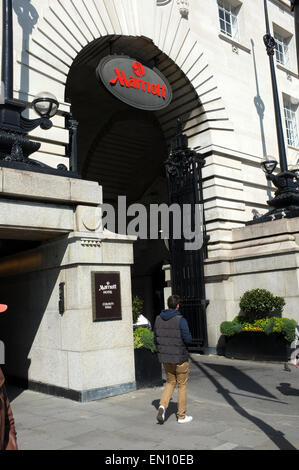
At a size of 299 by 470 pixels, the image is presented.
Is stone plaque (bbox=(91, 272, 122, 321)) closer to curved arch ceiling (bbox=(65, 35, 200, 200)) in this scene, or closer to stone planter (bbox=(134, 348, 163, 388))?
stone planter (bbox=(134, 348, 163, 388))

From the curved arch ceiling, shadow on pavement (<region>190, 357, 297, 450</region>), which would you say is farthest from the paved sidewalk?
the curved arch ceiling

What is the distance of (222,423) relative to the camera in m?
7.08

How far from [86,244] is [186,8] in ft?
42.4

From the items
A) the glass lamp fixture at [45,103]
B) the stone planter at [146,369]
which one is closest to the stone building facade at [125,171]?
the stone planter at [146,369]

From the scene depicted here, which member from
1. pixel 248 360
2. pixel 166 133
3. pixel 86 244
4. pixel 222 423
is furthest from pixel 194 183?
pixel 222 423

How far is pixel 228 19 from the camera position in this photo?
2150 centimetres

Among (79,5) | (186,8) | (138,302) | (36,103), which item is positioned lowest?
(138,302)

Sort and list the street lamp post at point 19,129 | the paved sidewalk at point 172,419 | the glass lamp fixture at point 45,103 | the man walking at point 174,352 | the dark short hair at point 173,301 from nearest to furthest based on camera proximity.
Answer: the paved sidewalk at point 172,419
the man walking at point 174,352
the dark short hair at point 173,301
the street lamp post at point 19,129
the glass lamp fixture at point 45,103

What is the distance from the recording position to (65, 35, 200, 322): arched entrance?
76.9ft

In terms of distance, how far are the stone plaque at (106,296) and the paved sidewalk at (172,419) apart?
5.42ft

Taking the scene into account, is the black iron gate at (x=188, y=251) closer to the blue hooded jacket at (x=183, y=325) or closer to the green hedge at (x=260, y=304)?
the green hedge at (x=260, y=304)

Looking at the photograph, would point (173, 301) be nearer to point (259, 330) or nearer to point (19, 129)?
point (19, 129)

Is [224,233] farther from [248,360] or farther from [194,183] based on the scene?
[248,360]

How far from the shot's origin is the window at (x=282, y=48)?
24.0 meters
